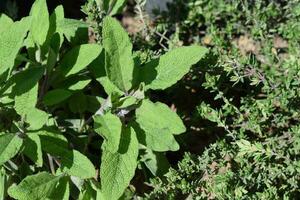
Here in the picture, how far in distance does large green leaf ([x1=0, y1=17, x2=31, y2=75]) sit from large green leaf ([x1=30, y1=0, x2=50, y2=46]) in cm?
20

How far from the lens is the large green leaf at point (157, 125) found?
1.86 m

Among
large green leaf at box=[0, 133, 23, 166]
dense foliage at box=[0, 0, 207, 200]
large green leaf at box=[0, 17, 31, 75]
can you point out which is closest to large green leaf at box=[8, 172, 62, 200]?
dense foliage at box=[0, 0, 207, 200]

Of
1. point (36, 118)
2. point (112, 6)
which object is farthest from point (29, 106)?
point (112, 6)

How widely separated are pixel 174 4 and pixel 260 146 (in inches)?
45.0

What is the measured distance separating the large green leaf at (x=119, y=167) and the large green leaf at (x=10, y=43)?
1.42 feet

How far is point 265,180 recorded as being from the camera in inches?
80.8

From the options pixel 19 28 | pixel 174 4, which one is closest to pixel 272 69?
pixel 174 4

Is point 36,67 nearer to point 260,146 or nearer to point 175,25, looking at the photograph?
point 260,146

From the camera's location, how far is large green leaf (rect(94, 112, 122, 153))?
1.78 metres

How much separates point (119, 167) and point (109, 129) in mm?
143

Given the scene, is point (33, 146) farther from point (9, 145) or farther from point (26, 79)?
point (26, 79)

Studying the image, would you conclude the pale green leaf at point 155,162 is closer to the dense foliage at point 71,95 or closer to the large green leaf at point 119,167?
the dense foliage at point 71,95

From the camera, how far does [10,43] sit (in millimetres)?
1749

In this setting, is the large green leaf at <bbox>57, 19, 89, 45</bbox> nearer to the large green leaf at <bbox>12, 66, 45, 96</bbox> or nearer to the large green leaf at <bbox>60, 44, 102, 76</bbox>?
the large green leaf at <bbox>60, 44, 102, 76</bbox>
